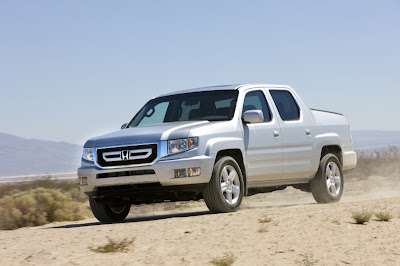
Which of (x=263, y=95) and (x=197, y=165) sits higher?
(x=263, y=95)

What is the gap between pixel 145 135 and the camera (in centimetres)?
1006

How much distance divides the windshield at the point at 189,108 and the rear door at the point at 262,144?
0.97 feet

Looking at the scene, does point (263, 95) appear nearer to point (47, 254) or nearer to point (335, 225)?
point (335, 225)

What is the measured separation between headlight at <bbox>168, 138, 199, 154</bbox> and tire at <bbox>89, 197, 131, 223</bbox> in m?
1.58

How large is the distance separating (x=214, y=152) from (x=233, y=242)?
240 centimetres

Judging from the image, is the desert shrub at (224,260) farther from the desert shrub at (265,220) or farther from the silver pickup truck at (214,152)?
the silver pickup truck at (214,152)

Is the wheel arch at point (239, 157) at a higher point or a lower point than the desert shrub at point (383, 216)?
higher

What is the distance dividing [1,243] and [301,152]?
5270 mm

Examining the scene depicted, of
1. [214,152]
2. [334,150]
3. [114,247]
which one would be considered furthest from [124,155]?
[334,150]

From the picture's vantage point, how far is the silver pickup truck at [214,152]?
996cm

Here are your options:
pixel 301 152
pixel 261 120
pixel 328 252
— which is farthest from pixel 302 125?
pixel 328 252

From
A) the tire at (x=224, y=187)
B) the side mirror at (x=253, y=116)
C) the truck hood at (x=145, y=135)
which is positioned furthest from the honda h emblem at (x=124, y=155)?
the side mirror at (x=253, y=116)

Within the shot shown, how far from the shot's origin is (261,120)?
10711 millimetres

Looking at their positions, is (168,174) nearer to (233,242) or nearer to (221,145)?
(221,145)
